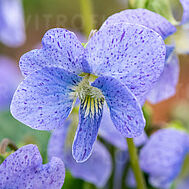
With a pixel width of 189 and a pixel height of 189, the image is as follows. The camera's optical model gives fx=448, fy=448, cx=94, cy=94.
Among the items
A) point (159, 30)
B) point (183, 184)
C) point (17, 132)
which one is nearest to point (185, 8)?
point (159, 30)

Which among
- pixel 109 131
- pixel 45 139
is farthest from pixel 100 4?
pixel 109 131

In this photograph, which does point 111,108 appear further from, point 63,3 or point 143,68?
point 63,3

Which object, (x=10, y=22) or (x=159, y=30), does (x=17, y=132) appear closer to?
(x=10, y=22)

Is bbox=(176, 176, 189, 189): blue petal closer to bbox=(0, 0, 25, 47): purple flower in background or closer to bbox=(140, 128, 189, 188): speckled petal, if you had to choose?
bbox=(140, 128, 189, 188): speckled petal

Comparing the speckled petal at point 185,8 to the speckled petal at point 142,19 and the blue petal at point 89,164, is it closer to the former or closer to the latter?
the speckled petal at point 142,19

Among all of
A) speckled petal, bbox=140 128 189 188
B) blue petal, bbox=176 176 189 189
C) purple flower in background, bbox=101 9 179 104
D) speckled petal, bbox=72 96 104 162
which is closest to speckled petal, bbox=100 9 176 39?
purple flower in background, bbox=101 9 179 104

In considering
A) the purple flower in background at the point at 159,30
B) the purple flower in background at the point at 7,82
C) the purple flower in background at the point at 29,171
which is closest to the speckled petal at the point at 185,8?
the purple flower in background at the point at 159,30
